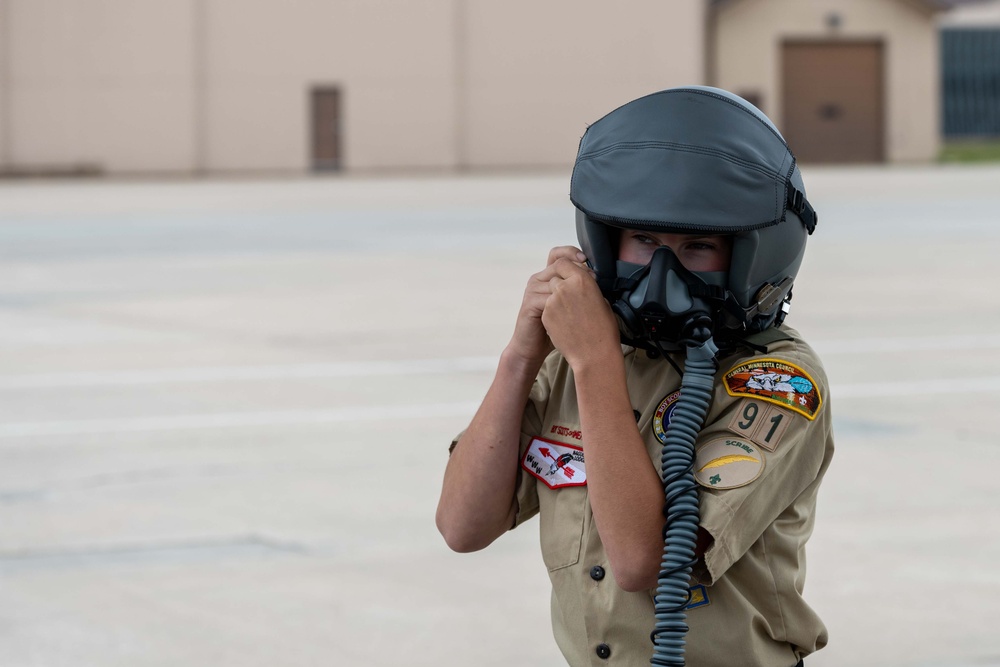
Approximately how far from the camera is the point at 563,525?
8.36 ft

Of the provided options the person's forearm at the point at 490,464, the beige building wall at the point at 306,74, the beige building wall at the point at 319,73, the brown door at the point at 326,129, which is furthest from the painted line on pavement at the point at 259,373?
the brown door at the point at 326,129

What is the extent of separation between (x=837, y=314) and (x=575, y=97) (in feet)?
127

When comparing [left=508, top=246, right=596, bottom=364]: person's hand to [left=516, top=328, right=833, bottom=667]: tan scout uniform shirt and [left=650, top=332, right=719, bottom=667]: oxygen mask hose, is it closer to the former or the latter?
[left=516, top=328, right=833, bottom=667]: tan scout uniform shirt

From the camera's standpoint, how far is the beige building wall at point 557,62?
48969 millimetres

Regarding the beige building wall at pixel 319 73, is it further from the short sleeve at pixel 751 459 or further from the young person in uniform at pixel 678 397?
the short sleeve at pixel 751 459

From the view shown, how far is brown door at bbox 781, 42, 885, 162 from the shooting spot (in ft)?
174

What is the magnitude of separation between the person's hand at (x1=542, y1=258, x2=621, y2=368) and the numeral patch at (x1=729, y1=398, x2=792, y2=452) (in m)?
0.22

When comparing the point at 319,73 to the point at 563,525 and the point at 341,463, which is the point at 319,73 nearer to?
the point at 341,463

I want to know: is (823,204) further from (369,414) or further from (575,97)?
(575,97)

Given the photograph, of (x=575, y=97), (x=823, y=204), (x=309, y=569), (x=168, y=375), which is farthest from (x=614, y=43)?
(x=309, y=569)

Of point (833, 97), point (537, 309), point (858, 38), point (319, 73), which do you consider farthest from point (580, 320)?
point (858, 38)

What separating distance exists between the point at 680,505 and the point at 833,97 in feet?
173

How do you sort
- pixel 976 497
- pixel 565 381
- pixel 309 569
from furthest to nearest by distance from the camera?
pixel 976 497, pixel 309 569, pixel 565 381

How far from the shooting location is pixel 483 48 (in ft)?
161
